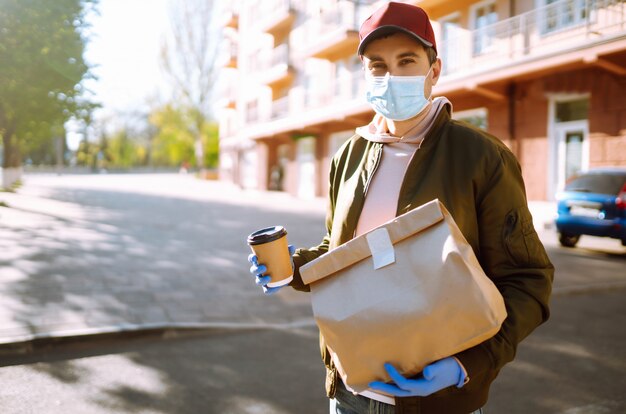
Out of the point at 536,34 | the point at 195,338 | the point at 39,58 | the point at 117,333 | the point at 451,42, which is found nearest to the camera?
the point at 117,333

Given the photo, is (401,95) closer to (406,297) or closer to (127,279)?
(406,297)

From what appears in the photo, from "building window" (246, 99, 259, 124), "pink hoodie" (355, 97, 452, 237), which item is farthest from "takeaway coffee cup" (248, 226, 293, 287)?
"building window" (246, 99, 259, 124)

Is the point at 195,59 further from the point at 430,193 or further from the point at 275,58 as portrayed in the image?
the point at 430,193

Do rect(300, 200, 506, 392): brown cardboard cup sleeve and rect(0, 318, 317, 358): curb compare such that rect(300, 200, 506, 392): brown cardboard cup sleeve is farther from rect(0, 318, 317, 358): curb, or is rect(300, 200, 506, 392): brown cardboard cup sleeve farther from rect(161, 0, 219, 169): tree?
rect(161, 0, 219, 169): tree

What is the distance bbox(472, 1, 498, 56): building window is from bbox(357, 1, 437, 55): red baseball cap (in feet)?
52.1

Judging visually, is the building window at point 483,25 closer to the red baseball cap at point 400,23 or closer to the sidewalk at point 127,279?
the sidewalk at point 127,279

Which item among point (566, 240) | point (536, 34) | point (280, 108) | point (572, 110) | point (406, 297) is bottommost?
point (566, 240)

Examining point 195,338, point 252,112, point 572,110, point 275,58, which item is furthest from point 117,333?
point 252,112

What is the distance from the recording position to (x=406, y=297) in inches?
50.7

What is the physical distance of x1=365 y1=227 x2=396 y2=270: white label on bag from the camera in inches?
52.5

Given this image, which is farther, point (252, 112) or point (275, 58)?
point (252, 112)

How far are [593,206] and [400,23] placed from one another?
9.76m

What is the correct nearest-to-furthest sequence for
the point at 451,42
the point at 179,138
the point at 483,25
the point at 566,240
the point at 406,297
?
the point at 406,297 < the point at 566,240 < the point at 483,25 < the point at 451,42 < the point at 179,138

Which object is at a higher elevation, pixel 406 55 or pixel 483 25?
pixel 483 25
